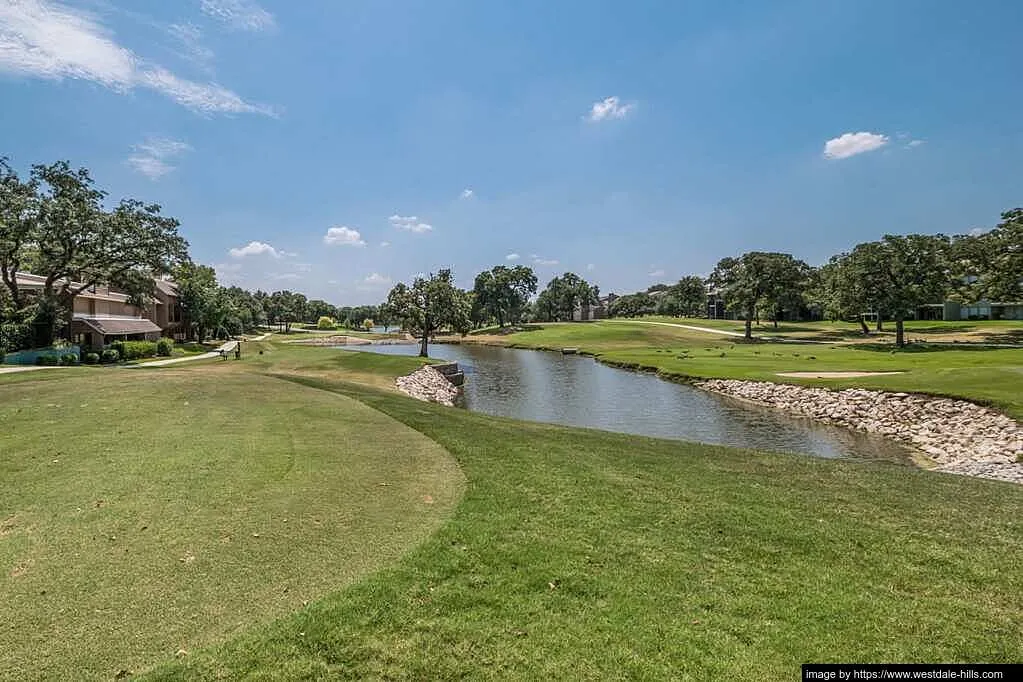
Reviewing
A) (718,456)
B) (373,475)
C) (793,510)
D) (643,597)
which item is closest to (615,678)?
(643,597)

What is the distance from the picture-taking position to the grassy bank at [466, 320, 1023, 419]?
21609mm

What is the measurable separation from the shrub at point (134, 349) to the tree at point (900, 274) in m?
60.7

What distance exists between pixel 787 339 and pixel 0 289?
75544 millimetres

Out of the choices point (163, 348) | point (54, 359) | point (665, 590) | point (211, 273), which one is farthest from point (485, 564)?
point (211, 273)

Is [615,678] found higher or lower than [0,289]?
lower

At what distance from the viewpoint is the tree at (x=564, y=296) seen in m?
122

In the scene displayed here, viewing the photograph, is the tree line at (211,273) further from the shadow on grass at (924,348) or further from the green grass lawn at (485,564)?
the green grass lawn at (485,564)

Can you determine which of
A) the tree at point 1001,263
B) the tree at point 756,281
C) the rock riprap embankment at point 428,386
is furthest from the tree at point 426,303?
the tree at point 1001,263

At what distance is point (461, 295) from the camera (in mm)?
47906

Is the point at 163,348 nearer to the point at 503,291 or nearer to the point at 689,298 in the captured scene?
the point at 503,291

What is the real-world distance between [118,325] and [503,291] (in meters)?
70.0

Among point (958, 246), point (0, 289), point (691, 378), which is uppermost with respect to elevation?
point (958, 246)

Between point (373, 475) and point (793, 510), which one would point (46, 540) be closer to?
point (373, 475)

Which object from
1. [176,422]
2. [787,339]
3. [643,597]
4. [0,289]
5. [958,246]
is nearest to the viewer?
[643,597]
